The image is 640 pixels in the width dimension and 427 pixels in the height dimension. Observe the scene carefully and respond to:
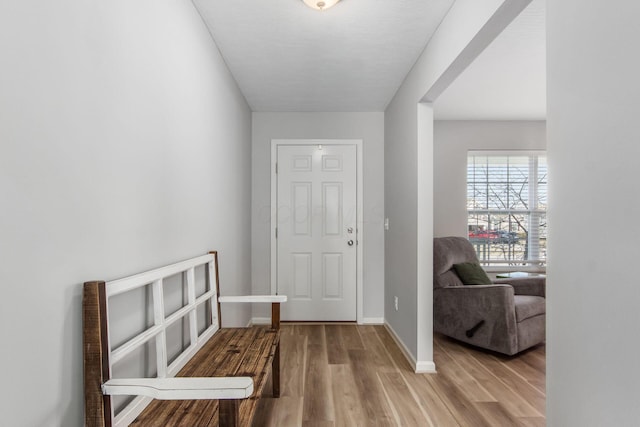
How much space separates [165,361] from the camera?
1.54 m

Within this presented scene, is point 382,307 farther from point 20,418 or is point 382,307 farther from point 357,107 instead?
point 20,418

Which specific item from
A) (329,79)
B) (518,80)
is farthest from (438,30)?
(518,80)

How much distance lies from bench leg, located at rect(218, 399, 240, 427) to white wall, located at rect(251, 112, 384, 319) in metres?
3.05

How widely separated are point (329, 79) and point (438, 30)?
1.09 m

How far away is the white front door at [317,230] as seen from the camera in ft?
13.4

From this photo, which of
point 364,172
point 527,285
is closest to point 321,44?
point 364,172

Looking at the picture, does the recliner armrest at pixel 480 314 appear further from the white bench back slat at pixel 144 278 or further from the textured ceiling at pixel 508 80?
the white bench back slat at pixel 144 278

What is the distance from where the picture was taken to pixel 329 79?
3.17 metres

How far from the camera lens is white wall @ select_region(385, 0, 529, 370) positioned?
1.86m

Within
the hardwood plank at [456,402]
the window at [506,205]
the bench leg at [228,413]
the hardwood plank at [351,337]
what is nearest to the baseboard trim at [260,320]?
the hardwood plank at [351,337]

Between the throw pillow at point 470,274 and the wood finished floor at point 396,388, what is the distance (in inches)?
24.6

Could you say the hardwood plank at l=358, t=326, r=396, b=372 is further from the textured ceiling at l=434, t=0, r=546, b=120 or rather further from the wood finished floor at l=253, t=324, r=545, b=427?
the textured ceiling at l=434, t=0, r=546, b=120

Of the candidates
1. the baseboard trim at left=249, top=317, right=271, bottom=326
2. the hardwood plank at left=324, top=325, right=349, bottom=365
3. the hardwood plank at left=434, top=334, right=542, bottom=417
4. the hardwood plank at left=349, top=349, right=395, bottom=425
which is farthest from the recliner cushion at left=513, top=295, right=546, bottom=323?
the baseboard trim at left=249, top=317, right=271, bottom=326

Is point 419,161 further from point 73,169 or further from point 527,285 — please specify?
point 73,169
